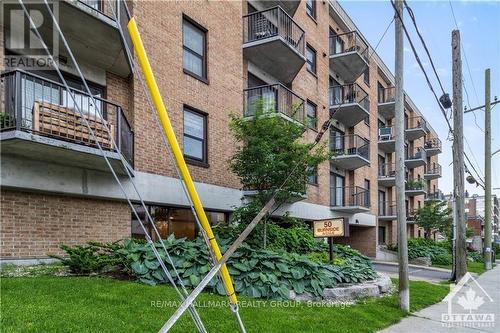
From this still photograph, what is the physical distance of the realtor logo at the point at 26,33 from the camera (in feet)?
28.5

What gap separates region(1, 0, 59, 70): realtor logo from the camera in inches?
342

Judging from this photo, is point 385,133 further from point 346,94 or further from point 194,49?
point 194,49

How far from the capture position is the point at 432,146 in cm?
4303

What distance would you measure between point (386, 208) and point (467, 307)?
75.7 feet

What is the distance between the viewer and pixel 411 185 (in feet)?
112

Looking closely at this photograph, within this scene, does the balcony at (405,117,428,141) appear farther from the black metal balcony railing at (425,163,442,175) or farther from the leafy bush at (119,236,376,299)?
the leafy bush at (119,236,376,299)

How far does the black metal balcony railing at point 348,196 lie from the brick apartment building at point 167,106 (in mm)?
97

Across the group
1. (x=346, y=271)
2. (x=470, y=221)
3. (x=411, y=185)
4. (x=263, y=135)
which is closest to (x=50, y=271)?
(x=263, y=135)

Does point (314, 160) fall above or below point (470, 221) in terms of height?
above

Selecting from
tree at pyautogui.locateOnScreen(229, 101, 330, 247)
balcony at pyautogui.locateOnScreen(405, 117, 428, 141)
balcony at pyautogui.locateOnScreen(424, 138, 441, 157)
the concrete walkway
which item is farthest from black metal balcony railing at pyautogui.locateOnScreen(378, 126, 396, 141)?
tree at pyautogui.locateOnScreen(229, 101, 330, 247)

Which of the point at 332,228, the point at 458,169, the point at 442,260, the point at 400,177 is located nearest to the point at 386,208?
the point at 442,260

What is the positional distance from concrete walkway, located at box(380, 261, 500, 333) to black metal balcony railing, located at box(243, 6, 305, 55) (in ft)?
33.8

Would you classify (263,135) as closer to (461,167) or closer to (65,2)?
(65,2)

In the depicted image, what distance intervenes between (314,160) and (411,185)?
2612 centimetres
